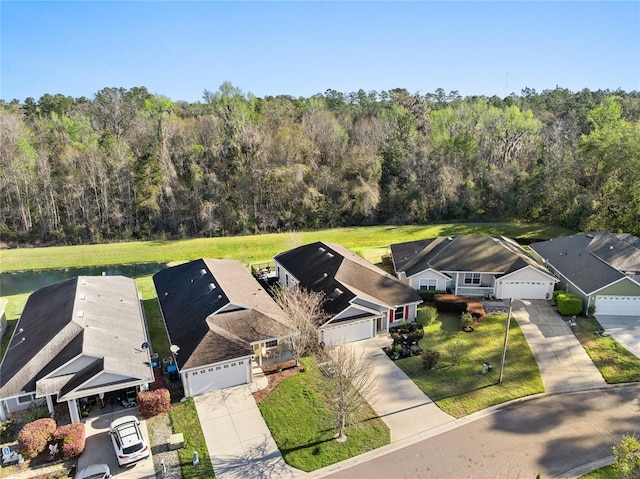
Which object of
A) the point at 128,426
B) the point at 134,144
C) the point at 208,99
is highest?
the point at 208,99

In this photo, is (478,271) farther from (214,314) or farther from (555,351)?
(214,314)

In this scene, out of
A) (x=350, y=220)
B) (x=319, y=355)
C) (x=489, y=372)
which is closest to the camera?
(x=489, y=372)

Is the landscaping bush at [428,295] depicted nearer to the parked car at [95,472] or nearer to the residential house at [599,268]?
the residential house at [599,268]

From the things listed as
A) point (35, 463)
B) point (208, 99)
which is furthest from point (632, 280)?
point (208, 99)

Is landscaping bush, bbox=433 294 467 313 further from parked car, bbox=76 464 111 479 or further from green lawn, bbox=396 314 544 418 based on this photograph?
parked car, bbox=76 464 111 479

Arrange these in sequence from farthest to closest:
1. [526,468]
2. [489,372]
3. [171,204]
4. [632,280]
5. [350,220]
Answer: [350,220], [171,204], [632,280], [489,372], [526,468]

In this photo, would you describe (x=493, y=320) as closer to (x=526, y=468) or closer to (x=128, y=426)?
(x=526, y=468)

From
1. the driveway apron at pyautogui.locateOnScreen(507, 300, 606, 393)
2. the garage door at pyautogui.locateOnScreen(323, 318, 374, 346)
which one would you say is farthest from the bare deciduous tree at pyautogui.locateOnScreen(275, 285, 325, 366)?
the driveway apron at pyautogui.locateOnScreen(507, 300, 606, 393)

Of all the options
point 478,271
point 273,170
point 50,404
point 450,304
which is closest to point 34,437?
point 50,404
